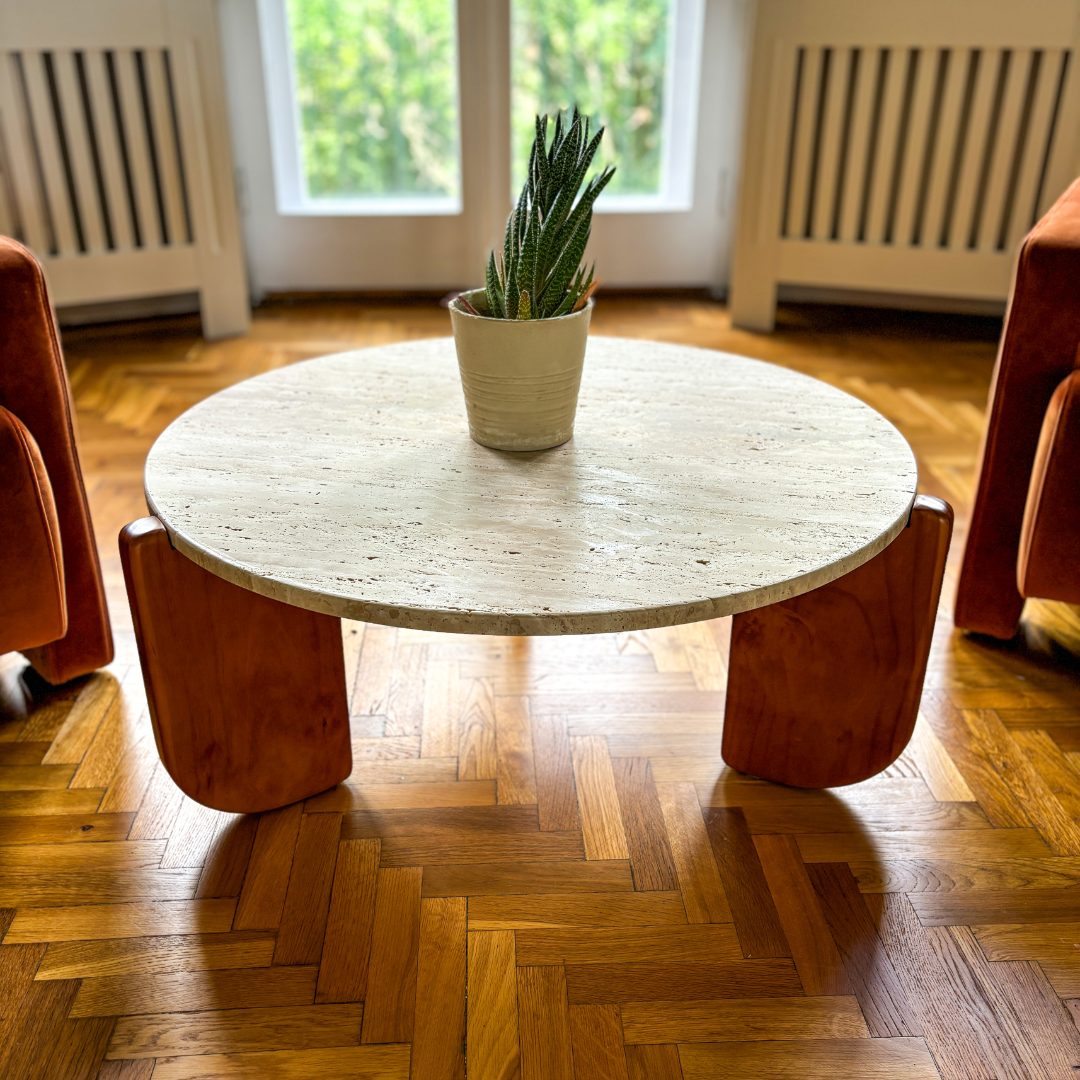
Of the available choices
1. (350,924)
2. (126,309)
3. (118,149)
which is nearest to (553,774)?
(350,924)

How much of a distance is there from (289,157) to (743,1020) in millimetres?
2602

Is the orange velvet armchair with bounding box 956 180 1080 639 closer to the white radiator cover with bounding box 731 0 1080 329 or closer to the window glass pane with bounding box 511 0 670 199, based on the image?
the white radiator cover with bounding box 731 0 1080 329

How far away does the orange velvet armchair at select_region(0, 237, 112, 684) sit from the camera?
1.09 meters

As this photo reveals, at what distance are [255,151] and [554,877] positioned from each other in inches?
94.0

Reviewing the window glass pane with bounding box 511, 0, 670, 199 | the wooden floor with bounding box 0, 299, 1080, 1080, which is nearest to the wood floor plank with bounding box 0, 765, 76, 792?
the wooden floor with bounding box 0, 299, 1080, 1080

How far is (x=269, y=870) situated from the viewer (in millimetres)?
1040

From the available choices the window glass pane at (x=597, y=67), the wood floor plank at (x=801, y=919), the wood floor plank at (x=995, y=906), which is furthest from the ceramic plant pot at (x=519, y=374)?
the window glass pane at (x=597, y=67)

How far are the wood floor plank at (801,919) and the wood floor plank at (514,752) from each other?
0.26 meters

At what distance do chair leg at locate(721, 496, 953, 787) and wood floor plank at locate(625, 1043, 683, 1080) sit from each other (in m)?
0.37

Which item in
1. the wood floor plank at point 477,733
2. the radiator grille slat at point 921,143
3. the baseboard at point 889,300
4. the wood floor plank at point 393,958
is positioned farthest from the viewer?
the baseboard at point 889,300

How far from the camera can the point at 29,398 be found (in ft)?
3.75

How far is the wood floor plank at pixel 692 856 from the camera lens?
3.28 ft

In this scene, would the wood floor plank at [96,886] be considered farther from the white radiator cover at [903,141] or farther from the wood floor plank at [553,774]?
the white radiator cover at [903,141]

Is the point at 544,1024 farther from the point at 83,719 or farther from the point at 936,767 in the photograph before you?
the point at 83,719
